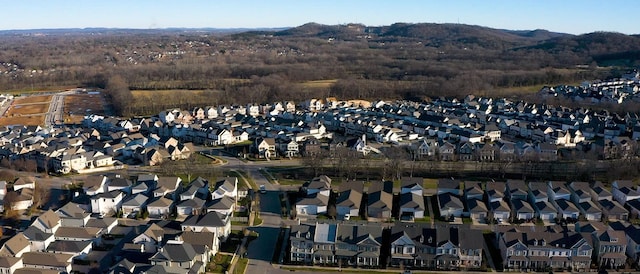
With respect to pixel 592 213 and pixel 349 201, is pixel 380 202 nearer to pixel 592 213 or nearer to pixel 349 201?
pixel 349 201

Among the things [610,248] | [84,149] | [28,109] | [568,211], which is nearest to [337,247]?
[610,248]

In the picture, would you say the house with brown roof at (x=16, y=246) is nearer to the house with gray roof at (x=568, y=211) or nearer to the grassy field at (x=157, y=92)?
the house with gray roof at (x=568, y=211)

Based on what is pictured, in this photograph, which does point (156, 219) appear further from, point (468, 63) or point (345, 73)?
point (468, 63)

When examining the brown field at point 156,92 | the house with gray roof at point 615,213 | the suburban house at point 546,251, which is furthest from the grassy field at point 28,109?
the house with gray roof at point 615,213

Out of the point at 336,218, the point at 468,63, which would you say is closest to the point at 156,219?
the point at 336,218

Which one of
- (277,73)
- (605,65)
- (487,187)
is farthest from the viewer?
(605,65)

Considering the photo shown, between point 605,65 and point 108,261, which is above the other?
point 605,65
